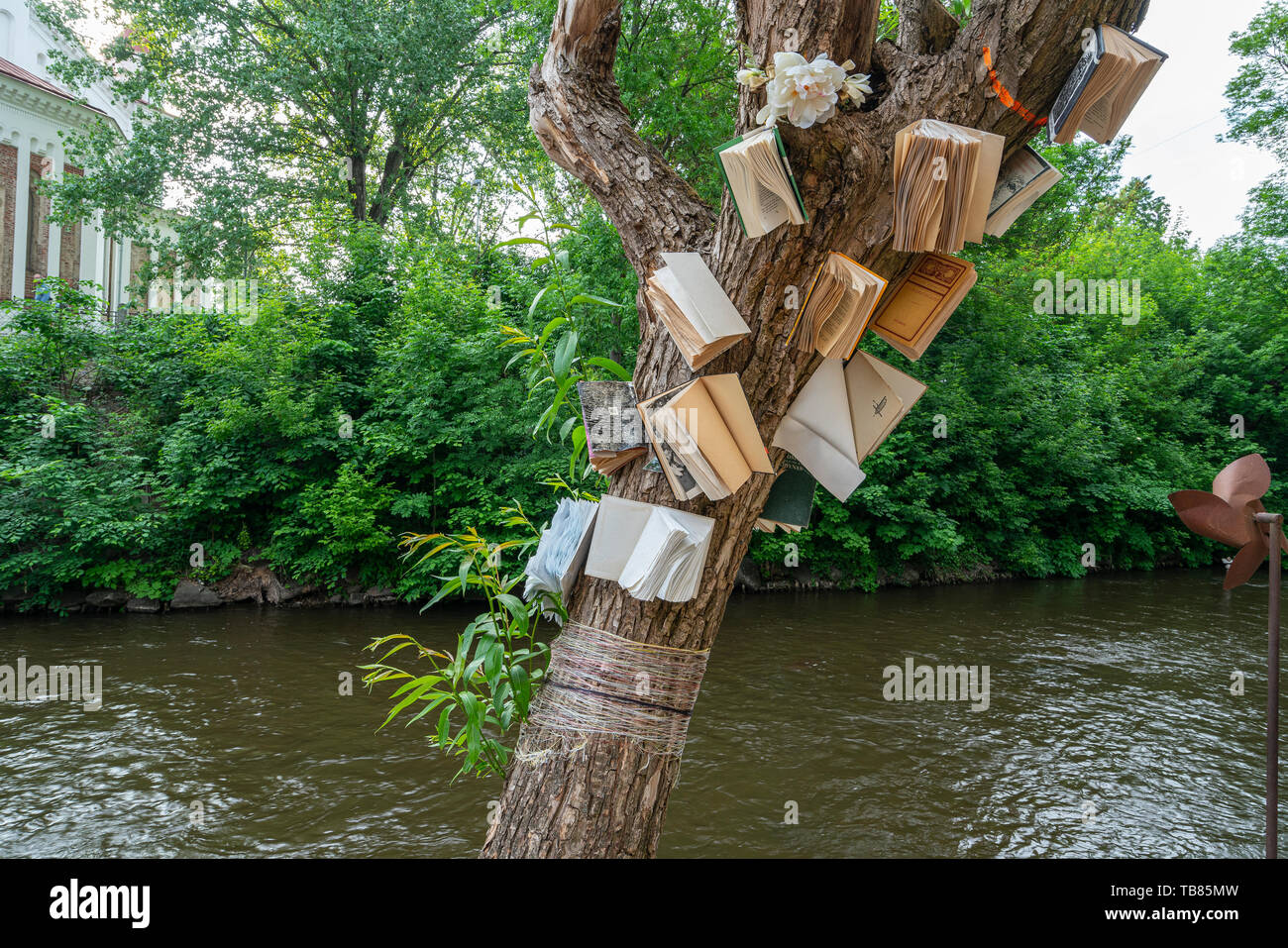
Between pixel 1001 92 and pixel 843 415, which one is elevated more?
pixel 1001 92

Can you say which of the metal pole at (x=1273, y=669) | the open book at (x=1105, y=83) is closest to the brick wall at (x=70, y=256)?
the open book at (x=1105, y=83)

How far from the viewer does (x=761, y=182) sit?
133 centimetres

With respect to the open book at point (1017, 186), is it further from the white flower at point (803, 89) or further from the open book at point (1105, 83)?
the white flower at point (803, 89)

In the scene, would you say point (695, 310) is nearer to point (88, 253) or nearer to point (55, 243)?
point (55, 243)

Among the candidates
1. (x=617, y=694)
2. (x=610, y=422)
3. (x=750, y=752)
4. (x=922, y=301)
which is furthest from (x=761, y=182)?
(x=750, y=752)

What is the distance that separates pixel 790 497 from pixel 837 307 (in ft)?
1.45

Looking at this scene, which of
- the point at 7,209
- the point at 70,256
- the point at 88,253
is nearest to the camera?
the point at 7,209

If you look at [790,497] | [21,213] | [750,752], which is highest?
[21,213]

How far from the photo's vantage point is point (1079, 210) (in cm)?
2189

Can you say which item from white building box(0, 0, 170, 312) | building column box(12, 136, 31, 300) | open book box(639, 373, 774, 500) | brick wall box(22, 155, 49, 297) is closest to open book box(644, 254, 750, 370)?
open book box(639, 373, 774, 500)

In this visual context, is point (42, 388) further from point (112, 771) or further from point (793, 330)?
point (793, 330)

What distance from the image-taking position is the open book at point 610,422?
5.03 ft

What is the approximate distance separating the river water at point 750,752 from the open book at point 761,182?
12.0ft
